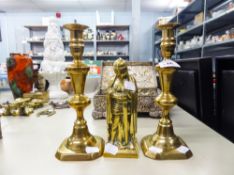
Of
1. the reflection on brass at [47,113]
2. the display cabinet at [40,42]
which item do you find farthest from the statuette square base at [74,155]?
the display cabinet at [40,42]

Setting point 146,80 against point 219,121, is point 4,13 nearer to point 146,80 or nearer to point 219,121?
point 146,80

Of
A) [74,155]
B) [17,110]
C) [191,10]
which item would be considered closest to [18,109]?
[17,110]

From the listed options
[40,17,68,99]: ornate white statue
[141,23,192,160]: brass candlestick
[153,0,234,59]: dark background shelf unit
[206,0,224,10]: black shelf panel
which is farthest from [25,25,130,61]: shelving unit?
[141,23,192,160]: brass candlestick

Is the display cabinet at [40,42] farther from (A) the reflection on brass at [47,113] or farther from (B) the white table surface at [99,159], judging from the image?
(B) the white table surface at [99,159]

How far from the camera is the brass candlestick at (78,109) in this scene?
0.50 m

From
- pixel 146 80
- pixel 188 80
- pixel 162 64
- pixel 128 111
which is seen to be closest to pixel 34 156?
pixel 128 111

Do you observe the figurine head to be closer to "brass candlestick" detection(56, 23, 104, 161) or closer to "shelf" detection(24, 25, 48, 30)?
"brass candlestick" detection(56, 23, 104, 161)

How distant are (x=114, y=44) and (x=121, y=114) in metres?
4.08

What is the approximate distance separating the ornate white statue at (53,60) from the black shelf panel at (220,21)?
1.69m

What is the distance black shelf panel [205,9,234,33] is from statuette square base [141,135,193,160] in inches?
73.4

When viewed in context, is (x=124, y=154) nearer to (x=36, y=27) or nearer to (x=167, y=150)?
(x=167, y=150)

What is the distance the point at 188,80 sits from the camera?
89 cm

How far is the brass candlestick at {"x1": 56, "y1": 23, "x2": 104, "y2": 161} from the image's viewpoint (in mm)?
496

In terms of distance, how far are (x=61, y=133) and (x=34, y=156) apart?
0.54 ft
